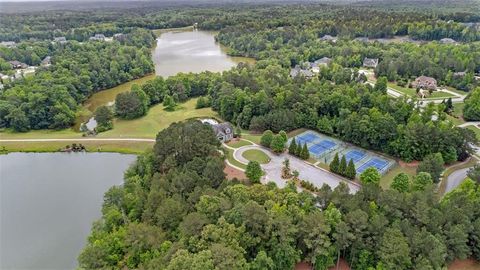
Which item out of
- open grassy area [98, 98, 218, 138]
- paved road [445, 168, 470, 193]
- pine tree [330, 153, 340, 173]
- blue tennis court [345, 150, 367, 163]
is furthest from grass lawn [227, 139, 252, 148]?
paved road [445, 168, 470, 193]

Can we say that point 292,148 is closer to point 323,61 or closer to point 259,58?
point 323,61

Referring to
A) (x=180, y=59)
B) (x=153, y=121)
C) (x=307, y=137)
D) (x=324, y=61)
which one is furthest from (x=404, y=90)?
(x=180, y=59)

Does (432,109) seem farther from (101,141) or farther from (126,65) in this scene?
(126,65)

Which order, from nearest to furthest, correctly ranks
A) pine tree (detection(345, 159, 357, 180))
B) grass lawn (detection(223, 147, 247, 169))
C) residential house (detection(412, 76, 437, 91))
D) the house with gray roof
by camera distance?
pine tree (detection(345, 159, 357, 180)) < grass lawn (detection(223, 147, 247, 169)) < residential house (detection(412, 76, 437, 91)) < the house with gray roof

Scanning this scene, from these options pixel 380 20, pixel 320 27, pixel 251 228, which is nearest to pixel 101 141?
pixel 251 228

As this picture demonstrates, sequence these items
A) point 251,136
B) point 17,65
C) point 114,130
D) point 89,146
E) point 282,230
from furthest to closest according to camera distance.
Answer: point 17,65 < point 114,130 < point 251,136 < point 89,146 < point 282,230

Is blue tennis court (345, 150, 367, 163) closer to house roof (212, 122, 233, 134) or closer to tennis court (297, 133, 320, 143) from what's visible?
tennis court (297, 133, 320, 143)

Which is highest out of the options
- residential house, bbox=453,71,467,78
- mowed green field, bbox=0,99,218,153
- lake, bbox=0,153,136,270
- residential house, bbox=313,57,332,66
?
residential house, bbox=453,71,467,78
